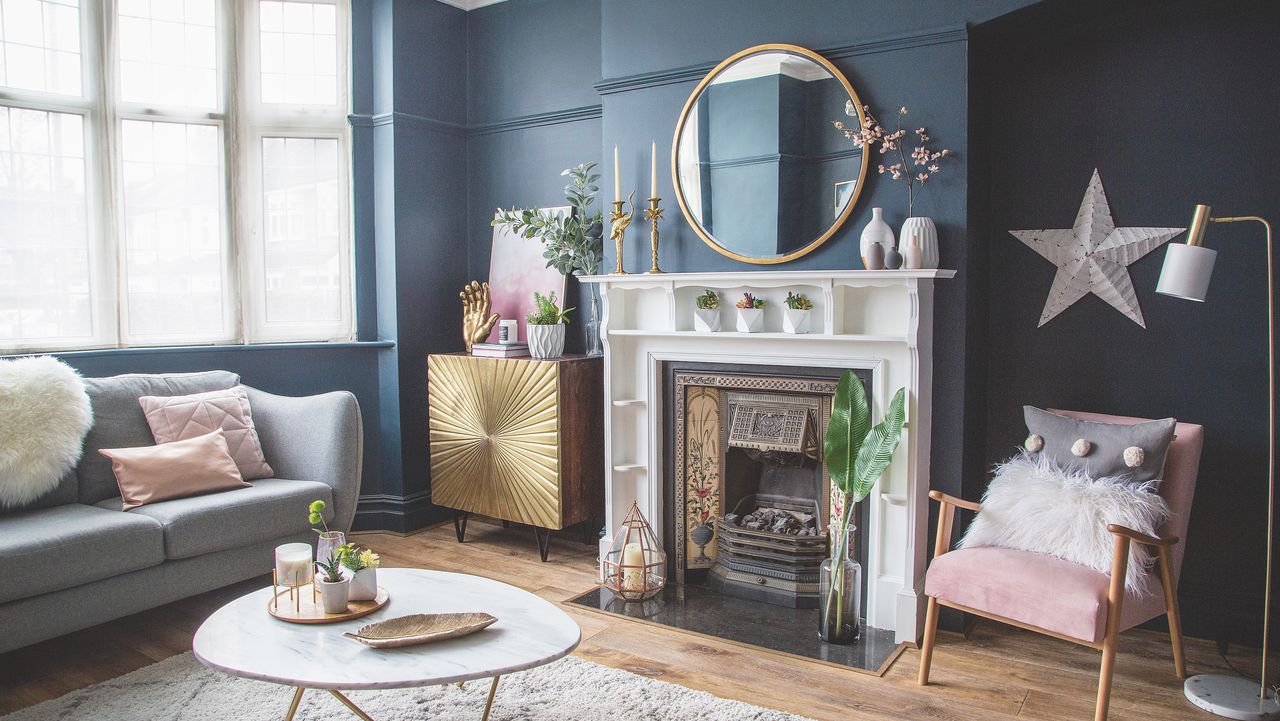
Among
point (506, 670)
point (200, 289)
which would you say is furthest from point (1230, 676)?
point (200, 289)

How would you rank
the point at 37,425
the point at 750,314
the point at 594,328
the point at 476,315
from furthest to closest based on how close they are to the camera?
the point at 476,315
the point at 594,328
the point at 750,314
the point at 37,425

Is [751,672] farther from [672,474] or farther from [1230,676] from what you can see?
[1230,676]

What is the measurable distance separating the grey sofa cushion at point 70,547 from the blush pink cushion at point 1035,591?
2.55 metres

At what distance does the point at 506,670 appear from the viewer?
1940 mm

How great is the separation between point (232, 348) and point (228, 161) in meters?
0.90

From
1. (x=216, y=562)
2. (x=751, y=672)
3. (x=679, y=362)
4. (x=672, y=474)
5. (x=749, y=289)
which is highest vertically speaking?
(x=749, y=289)

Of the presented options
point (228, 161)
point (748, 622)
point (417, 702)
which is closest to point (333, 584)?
point (417, 702)

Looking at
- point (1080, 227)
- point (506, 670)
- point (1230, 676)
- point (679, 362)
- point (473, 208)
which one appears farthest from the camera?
point (473, 208)

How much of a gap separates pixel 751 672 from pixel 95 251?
3.25 m

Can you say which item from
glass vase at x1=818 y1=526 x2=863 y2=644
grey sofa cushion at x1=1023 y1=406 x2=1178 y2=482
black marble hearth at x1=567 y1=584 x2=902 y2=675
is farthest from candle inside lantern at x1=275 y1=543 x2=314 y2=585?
grey sofa cushion at x1=1023 y1=406 x2=1178 y2=482

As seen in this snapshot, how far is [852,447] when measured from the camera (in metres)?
3.03

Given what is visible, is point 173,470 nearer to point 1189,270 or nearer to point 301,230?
point 301,230

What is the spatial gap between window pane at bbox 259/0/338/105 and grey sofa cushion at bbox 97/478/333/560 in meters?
1.98

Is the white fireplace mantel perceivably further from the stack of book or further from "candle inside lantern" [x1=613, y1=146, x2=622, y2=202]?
the stack of book
